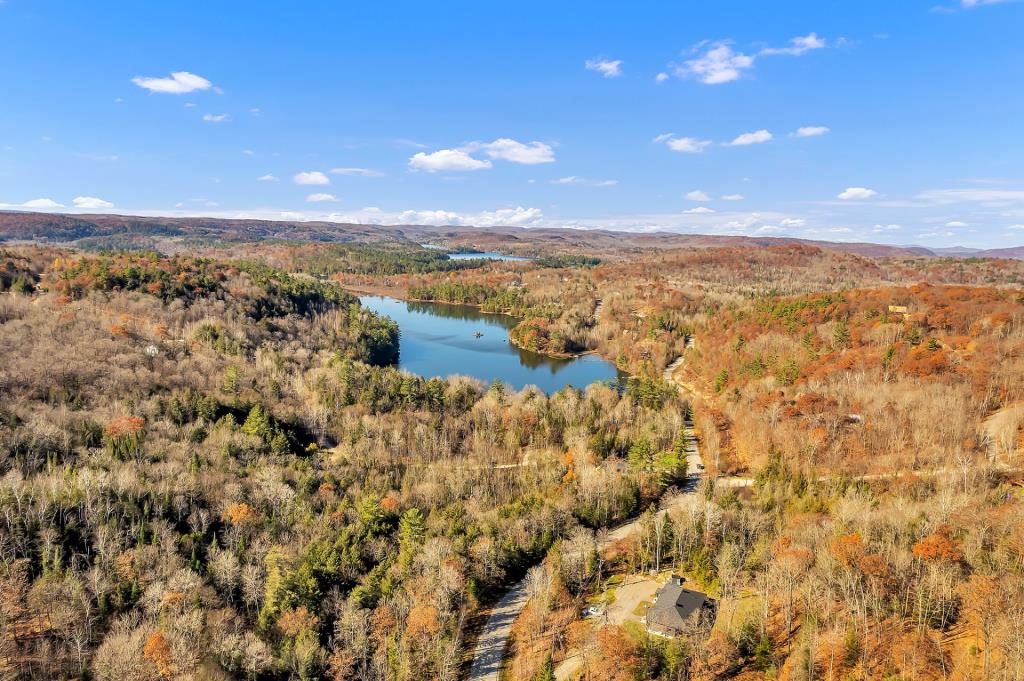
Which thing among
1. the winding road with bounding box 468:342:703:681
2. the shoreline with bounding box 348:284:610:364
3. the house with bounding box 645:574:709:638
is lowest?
the winding road with bounding box 468:342:703:681

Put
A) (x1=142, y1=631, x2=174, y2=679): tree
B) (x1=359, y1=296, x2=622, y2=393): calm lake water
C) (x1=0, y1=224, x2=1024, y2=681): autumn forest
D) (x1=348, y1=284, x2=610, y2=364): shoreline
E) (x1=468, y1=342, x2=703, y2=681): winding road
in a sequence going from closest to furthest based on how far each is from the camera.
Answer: (x1=142, y1=631, x2=174, y2=679): tree, (x1=0, y1=224, x2=1024, y2=681): autumn forest, (x1=468, y1=342, x2=703, y2=681): winding road, (x1=359, y1=296, x2=622, y2=393): calm lake water, (x1=348, y1=284, x2=610, y2=364): shoreline

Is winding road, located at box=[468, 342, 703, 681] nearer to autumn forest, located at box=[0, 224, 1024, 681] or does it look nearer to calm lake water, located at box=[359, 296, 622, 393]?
autumn forest, located at box=[0, 224, 1024, 681]

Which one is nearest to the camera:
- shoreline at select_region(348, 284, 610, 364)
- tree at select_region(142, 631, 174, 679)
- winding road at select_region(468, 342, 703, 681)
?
tree at select_region(142, 631, 174, 679)

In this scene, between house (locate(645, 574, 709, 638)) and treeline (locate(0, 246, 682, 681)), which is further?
house (locate(645, 574, 709, 638))

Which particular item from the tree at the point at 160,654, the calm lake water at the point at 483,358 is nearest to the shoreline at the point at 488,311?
the calm lake water at the point at 483,358

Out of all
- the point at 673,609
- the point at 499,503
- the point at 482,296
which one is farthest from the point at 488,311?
Result: the point at 673,609

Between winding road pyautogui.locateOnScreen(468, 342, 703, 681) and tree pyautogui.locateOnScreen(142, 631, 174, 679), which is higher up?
tree pyautogui.locateOnScreen(142, 631, 174, 679)

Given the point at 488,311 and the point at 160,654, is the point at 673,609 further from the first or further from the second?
the point at 488,311

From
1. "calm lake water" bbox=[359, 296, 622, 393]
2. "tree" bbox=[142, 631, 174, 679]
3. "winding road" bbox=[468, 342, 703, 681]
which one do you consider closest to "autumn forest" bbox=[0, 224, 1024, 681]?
"tree" bbox=[142, 631, 174, 679]

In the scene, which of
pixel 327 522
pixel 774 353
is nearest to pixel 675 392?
pixel 774 353
